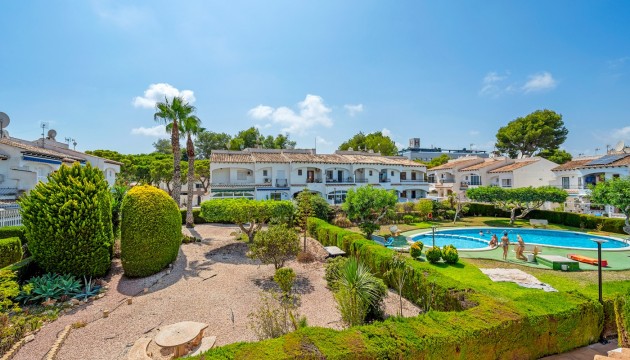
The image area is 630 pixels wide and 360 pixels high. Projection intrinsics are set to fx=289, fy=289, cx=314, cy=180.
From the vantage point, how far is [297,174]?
4197 cm

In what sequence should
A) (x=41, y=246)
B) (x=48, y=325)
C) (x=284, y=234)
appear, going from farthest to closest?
(x=284, y=234), (x=41, y=246), (x=48, y=325)

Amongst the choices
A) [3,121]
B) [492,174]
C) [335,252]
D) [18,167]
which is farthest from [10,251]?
[492,174]

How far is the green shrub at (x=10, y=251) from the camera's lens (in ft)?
44.9

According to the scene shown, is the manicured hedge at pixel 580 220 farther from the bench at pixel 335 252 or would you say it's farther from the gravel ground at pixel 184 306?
the gravel ground at pixel 184 306

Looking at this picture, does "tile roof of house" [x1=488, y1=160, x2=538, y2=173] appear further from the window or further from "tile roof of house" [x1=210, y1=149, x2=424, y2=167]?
"tile roof of house" [x1=210, y1=149, x2=424, y2=167]

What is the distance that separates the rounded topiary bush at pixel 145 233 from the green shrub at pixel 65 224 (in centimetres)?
110

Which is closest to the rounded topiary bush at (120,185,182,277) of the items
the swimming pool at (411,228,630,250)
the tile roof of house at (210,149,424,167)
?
the swimming pool at (411,228,630,250)

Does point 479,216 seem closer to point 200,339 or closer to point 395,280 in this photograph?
point 395,280

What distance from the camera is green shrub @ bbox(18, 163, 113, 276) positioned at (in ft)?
43.5

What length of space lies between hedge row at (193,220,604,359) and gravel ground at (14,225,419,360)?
380 cm

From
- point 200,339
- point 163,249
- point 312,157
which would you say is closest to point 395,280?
point 200,339

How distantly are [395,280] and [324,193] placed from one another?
29442 millimetres

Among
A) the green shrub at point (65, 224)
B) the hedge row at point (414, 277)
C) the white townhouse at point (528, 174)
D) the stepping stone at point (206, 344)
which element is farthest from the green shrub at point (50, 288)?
the white townhouse at point (528, 174)

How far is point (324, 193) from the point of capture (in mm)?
42656
